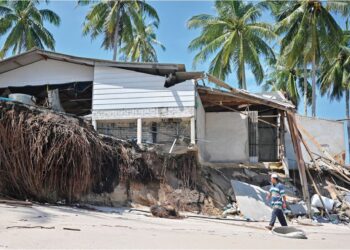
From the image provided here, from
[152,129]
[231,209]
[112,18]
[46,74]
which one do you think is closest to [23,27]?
[112,18]

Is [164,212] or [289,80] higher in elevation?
[289,80]

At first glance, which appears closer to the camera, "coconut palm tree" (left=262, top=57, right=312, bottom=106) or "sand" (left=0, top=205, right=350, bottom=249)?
"sand" (left=0, top=205, right=350, bottom=249)

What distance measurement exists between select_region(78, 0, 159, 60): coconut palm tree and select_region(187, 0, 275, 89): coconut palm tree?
410 centimetres

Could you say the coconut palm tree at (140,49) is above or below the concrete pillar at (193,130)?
above

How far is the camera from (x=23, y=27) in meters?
29.5

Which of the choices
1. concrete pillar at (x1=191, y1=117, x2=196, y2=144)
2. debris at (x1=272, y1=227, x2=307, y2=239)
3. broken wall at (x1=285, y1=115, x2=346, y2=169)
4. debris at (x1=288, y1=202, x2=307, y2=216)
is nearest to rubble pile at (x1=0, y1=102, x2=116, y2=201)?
concrete pillar at (x1=191, y1=117, x2=196, y2=144)

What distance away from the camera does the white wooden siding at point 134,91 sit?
1492cm

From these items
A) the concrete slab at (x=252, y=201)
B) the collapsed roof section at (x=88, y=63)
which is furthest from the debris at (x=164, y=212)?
the collapsed roof section at (x=88, y=63)

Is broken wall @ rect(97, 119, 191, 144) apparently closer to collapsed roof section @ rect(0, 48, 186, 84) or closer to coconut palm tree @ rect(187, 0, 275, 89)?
collapsed roof section @ rect(0, 48, 186, 84)

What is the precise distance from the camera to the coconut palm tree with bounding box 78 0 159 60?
27422 millimetres

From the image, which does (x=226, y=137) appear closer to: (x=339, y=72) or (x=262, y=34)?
(x=262, y=34)

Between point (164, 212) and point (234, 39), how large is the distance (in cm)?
1767

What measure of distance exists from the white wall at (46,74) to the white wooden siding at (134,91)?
0.85 meters

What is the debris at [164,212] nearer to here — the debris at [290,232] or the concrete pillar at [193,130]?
the debris at [290,232]
